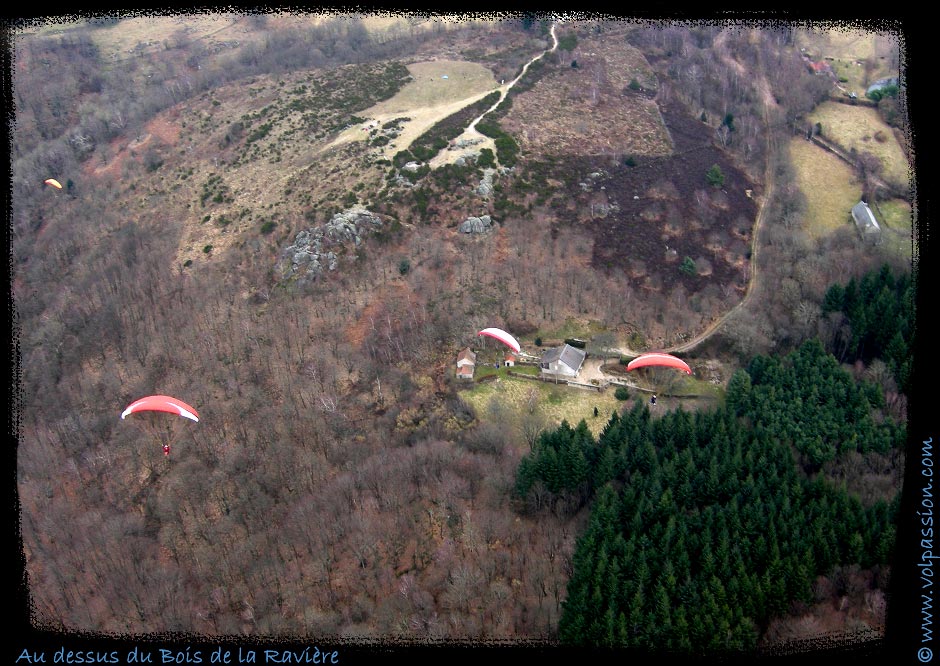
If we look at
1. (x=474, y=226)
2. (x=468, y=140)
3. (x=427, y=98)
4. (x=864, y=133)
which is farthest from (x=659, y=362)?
(x=864, y=133)

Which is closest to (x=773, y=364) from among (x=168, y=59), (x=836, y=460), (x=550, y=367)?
(x=836, y=460)

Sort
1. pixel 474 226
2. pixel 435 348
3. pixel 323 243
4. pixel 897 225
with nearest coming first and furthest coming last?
pixel 435 348 < pixel 323 243 < pixel 474 226 < pixel 897 225

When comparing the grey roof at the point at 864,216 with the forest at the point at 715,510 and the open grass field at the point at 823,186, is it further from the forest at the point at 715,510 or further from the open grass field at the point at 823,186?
the forest at the point at 715,510

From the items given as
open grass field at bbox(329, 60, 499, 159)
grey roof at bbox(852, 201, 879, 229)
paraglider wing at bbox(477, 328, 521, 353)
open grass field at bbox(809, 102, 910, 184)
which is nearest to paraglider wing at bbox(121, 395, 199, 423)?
paraglider wing at bbox(477, 328, 521, 353)

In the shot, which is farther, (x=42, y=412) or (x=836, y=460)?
(x=42, y=412)

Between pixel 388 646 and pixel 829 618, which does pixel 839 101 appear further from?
pixel 388 646

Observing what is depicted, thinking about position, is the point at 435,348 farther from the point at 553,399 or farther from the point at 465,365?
the point at 553,399
